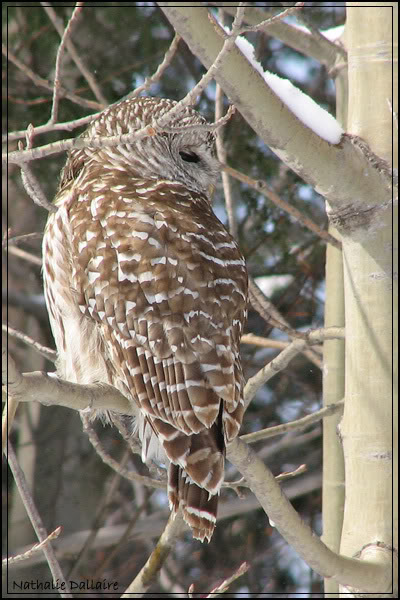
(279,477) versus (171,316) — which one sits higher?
(171,316)

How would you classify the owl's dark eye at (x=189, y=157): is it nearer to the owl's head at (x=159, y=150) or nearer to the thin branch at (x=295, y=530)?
the owl's head at (x=159, y=150)

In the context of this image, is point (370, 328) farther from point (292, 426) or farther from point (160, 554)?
point (160, 554)

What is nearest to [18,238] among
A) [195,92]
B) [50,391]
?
[50,391]

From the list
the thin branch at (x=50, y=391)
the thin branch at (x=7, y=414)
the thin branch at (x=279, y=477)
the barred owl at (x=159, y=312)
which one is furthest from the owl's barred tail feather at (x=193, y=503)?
the thin branch at (x=7, y=414)

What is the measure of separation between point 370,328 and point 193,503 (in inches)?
28.5

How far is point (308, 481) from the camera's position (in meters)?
5.36

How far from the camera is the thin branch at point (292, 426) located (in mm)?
2846

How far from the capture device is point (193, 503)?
2.40 meters

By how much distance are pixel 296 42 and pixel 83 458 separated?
3.39 meters

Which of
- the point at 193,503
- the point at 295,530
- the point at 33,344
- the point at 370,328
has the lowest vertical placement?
the point at 295,530

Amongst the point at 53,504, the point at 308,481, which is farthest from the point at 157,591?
the point at 308,481

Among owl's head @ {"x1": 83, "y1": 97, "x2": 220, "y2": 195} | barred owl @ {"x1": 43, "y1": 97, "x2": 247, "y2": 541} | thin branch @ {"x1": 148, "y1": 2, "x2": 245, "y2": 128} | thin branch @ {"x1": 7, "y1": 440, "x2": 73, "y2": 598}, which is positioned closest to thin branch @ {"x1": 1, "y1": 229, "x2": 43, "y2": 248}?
barred owl @ {"x1": 43, "y1": 97, "x2": 247, "y2": 541}

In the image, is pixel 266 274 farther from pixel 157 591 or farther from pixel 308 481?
pixel 157 591

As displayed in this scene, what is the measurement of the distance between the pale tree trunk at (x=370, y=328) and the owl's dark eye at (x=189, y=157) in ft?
3.09
